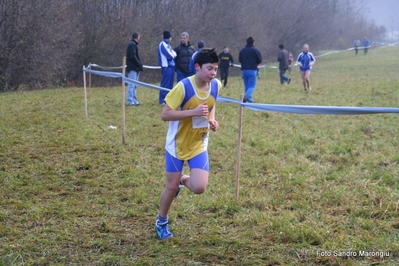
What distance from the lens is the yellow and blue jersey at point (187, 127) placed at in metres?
4.14

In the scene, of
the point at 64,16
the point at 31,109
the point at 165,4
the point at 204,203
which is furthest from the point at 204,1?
the point at 204,203

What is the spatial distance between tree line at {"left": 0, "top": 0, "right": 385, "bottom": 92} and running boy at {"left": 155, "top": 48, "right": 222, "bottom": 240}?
17937mm

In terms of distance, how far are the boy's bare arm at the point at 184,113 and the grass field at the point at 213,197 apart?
113cm

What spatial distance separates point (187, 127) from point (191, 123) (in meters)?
0.05

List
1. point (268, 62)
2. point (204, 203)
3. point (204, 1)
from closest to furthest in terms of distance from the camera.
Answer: point (204, 203)
point (204, 1)
point (268, 62)

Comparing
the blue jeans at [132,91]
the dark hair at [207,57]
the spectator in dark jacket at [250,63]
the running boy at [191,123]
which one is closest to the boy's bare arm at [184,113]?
the running boy at [191,123]

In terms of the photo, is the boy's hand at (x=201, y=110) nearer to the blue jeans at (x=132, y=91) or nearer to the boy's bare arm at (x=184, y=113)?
the boy's bare arm at (x=184, y=113)

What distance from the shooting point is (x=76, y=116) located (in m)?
11.4

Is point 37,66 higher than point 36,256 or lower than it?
higher

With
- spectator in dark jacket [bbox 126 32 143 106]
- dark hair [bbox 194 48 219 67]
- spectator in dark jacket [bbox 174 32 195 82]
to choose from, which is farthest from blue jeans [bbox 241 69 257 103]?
dark hair [bbox 194 48 219 67]

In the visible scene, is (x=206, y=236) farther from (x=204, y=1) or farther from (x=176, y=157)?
(x=204, y=1)

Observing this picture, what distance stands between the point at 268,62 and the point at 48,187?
40.9 meters

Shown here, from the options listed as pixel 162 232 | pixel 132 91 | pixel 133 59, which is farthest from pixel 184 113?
pixel 132 91

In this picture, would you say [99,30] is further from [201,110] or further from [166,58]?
[201,110]
